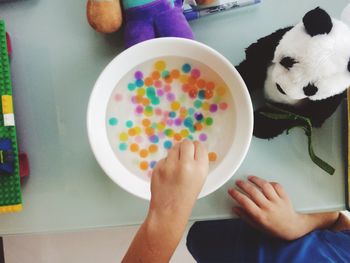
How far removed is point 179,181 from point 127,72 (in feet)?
0.66

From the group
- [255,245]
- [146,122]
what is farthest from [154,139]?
[255,245]

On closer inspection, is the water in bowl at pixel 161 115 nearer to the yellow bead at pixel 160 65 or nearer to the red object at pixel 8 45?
the yellow bead at pixel 160 65

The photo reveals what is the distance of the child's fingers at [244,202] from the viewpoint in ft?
1.78

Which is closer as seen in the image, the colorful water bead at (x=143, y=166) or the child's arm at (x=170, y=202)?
the child's arm at (x=170, y=202)

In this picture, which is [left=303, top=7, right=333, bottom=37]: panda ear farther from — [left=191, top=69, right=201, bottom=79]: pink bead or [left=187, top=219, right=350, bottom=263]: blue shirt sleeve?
[left=187, top=219, right=350, bottom=263]: blue shirt sleeve

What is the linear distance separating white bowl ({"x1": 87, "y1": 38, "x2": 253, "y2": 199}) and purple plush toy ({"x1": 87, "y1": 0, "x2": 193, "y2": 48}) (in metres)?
0.02

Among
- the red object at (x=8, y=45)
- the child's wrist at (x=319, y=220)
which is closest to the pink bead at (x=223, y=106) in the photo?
the child's wrist at (x=319, y=220)

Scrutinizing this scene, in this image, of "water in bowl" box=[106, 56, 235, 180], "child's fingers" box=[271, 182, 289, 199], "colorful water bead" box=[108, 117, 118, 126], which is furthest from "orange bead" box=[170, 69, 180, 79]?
"child's fingers" box=[271, 182, 289, 199]

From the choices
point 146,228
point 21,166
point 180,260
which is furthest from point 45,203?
point 180,260

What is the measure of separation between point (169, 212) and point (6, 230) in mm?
290

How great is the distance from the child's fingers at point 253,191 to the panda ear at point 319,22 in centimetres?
23

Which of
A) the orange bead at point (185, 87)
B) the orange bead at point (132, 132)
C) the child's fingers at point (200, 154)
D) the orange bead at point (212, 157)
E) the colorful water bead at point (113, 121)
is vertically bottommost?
the orange bead at point (212, 157)

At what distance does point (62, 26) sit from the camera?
22.6 inches

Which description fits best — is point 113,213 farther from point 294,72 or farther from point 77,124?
point 294,72
